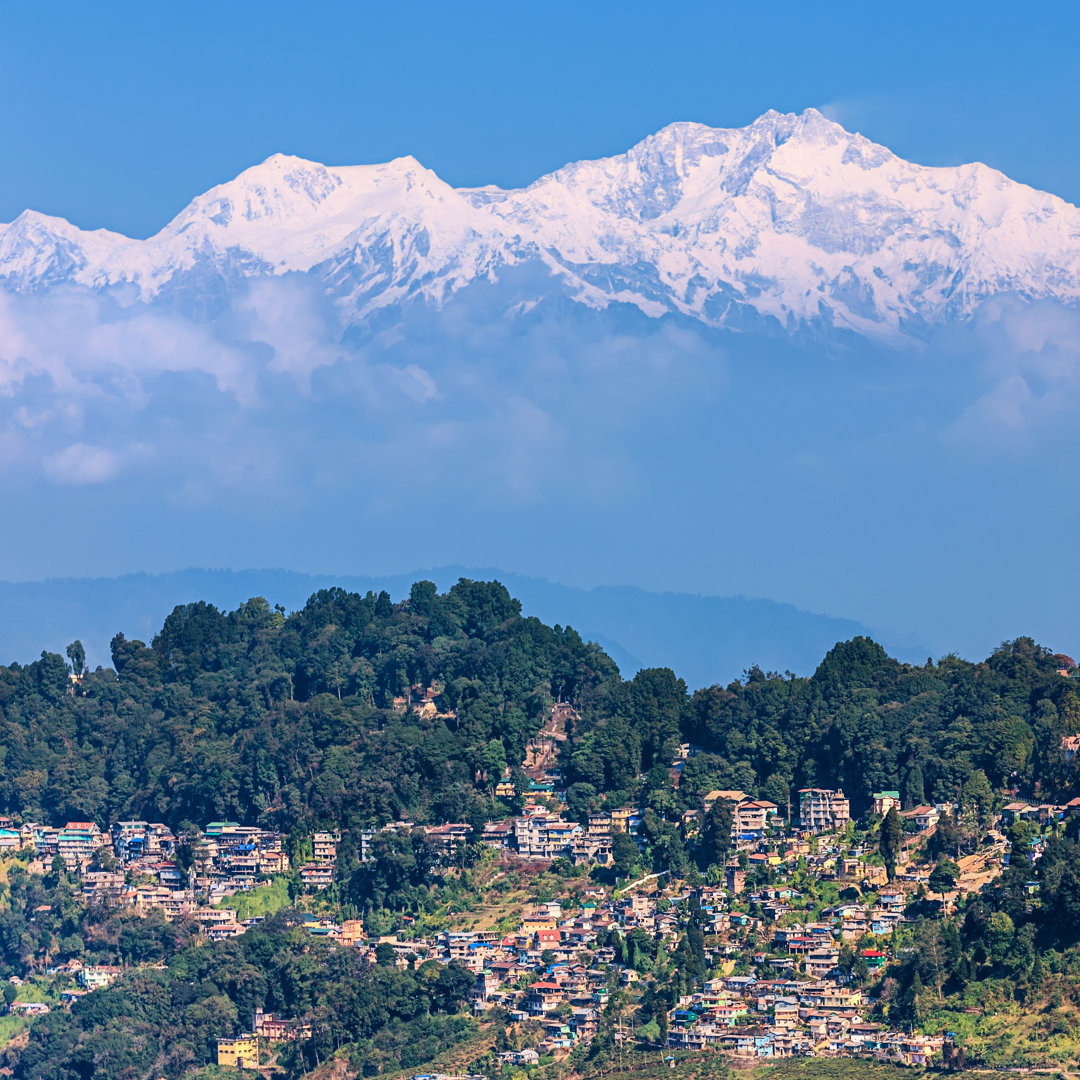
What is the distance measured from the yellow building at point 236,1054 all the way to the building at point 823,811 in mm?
15429

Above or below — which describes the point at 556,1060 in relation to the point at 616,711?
below

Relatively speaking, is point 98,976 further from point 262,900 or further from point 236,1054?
point 236,1054

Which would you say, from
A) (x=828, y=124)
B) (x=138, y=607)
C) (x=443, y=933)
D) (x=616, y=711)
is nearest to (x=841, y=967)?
(x=443, y=933)

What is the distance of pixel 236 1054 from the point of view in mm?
71438

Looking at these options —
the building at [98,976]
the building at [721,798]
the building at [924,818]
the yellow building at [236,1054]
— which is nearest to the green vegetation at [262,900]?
the building at [98,976]

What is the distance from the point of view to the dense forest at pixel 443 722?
251ft

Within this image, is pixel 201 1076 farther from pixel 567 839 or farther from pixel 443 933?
pixel 567 839

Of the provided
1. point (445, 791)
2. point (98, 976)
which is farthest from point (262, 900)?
point (445, 791)

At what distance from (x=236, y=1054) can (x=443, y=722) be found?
15.2 meters

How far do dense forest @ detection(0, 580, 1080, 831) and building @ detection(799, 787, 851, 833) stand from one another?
0.56 metres

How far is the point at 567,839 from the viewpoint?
78062mm

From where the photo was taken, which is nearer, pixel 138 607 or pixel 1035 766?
pixel 1035 766

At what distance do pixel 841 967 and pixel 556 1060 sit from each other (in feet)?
22.9

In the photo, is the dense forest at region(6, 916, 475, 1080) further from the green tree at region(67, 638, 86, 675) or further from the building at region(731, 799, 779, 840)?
the green tree at region(67, 638, 86, 675)
